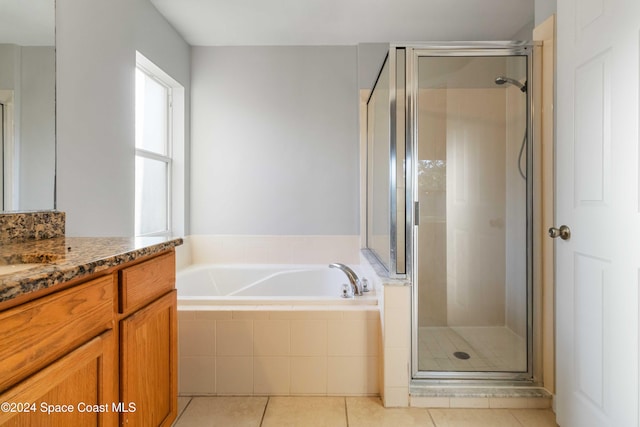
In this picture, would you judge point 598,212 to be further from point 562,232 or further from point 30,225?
point 30,225

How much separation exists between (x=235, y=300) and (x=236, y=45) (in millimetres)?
2216

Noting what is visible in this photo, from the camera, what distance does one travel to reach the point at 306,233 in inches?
119

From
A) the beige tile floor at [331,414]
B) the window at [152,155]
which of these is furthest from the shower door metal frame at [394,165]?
the window at [152,155]

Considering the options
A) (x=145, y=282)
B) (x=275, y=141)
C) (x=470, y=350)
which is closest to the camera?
(x=145, y=282)

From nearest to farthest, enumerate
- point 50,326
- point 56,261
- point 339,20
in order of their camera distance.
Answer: point 50,326, point 56,261, point 339,20

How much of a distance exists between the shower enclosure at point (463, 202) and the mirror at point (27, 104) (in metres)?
1.57

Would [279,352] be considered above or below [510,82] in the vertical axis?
below

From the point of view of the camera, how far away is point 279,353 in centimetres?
179

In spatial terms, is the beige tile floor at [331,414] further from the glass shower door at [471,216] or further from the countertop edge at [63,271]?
the countertop edge at [63,271]

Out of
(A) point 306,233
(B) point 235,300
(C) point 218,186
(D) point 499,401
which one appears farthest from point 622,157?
(C) point 218,186

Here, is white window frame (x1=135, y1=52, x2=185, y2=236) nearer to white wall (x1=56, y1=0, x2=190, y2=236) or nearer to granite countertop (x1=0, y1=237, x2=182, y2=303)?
white wall (x1=56, y1=0, x2=190, y2=236)

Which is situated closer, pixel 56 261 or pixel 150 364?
pixel 56 261

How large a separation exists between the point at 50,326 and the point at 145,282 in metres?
0.39

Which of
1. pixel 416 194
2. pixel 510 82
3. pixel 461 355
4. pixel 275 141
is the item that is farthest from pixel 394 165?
pixel 275 141
